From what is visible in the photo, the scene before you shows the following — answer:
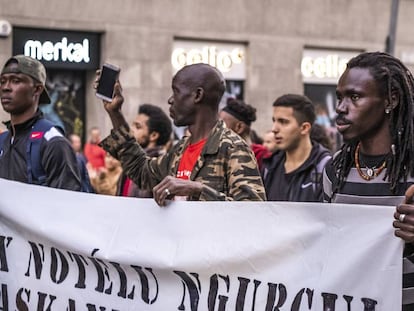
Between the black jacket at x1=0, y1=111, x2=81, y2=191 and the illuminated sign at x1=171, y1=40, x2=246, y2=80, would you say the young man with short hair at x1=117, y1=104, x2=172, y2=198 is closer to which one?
the black jacket at x1=0, y1=111, x2=81, y2=191

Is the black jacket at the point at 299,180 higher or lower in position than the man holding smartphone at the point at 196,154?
lower

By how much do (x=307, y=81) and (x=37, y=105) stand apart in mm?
13584

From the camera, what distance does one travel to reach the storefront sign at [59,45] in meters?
14.6

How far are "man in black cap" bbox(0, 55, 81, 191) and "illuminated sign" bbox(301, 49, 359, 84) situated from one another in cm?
1351

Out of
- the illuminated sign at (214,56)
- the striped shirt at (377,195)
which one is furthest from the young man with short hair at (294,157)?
the illuminated sign at (214,56)

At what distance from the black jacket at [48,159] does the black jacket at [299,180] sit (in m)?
1.65

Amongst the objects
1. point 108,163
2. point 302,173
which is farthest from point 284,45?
point 302,173

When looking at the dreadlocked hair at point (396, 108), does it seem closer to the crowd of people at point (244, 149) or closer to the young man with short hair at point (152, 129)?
the crowd of people at point (244, 149)

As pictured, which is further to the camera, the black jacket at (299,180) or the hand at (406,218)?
the black jacket at (299,180)

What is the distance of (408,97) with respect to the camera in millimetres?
3473

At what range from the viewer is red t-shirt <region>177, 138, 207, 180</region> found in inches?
172

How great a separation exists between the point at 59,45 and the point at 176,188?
36.7ft

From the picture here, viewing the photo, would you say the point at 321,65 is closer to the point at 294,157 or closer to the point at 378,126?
the point at 294,157

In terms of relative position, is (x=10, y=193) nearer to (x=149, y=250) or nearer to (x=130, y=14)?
(x=149, y=250)
